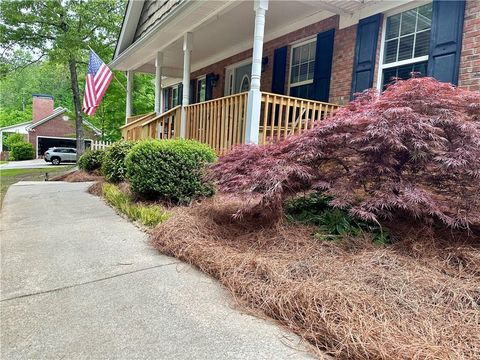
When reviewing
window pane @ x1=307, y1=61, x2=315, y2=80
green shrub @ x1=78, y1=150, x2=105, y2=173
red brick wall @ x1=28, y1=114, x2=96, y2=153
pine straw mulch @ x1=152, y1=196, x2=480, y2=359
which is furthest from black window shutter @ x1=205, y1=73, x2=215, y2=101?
red brick wall @ x1=28, y1=114, x2=96, y2=153

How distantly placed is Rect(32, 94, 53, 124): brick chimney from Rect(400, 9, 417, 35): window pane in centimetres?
3867

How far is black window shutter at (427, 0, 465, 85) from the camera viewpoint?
5.12 m

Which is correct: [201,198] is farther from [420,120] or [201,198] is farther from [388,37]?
[388,37]

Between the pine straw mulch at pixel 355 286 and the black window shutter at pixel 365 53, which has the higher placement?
the black window shutter at pixel 365 53

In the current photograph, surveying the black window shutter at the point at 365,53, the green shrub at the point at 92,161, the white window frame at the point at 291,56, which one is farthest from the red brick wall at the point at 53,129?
the black window shutter at the point at 365,53

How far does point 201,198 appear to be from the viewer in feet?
17.3

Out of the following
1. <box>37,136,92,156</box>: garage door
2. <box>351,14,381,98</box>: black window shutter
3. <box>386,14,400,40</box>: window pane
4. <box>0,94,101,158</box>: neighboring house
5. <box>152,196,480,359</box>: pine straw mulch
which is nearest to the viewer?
<box>152,196,480,359</box>: pine straw mulch

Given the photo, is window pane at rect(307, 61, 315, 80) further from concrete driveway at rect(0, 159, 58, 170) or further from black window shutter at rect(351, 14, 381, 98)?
concrete driveway at rect(0, 159, 58, 170)

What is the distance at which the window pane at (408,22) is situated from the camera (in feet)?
19.2

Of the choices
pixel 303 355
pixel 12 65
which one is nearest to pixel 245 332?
pixel 303 355

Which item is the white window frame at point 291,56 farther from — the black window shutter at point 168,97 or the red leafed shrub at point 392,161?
the black window shutter at point 168,97

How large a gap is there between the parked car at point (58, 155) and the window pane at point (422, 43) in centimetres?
2900

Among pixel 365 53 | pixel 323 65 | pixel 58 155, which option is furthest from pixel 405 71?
pixel 58 155

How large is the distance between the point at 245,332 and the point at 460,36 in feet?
17.6
